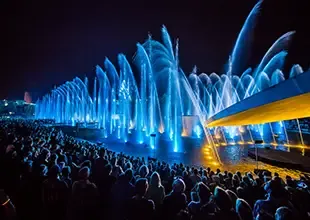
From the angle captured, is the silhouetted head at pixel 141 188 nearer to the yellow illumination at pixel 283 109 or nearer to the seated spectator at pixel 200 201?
the seated spectator at pixel 200 201

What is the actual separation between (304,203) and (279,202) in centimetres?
175

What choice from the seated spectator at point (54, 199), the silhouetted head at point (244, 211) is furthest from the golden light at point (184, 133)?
the silhouetted head at point (244, 211)

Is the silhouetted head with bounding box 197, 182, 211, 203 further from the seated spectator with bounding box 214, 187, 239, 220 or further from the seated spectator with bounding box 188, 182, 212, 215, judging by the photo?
the seated spectator with bounding box 214, 187, 239, 220

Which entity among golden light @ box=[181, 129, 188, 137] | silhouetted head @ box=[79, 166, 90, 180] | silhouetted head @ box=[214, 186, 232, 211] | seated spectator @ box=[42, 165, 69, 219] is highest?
golden light @ box=[181, 129, 188, 137]

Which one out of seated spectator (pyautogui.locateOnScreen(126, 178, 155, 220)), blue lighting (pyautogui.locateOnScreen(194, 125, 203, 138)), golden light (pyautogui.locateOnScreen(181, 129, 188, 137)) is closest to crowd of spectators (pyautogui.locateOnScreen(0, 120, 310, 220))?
seated spectator (pyautogui.locateOnScreen(126, 178, 155, 220))

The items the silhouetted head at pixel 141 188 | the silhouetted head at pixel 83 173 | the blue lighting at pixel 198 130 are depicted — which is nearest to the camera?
the silhouetted head at pixel 141 188

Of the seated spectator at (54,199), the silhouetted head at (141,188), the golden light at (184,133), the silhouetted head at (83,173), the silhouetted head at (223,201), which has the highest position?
the golden light at (184,133)

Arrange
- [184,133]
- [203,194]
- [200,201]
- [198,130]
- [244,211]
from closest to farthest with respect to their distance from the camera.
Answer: [244,211] → [200,201] → [203,194] → [198,130] → [184,133]

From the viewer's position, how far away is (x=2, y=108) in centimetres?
14925

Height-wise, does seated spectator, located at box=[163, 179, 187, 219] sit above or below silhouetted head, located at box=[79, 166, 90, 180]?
below

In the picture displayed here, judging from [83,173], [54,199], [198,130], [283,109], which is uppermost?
[198,130]

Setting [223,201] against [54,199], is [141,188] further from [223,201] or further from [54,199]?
[54,199]

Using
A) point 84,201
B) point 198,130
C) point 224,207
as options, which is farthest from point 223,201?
point 198,130

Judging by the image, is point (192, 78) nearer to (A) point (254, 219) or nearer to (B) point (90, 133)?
(B) point (90, 133)
